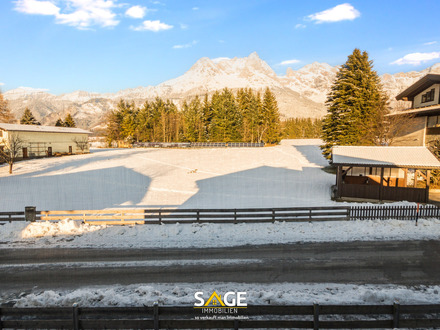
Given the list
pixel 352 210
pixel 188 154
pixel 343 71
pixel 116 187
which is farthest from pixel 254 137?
pixel 352 210

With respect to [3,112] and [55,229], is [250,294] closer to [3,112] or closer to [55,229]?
[55,229]

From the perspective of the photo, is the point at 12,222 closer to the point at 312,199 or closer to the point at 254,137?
the point at 312,199

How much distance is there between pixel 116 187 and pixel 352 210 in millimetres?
27825

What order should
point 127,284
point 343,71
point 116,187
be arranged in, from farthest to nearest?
point 343,71
point 116,187
point 127,284

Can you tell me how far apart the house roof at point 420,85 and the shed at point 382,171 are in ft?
44.5

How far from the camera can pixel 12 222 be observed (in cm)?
1695

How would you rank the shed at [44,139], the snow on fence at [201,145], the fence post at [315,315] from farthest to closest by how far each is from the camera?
the snow on fence at [201,145] → the shed at [44,139] → the fence post at [315,315]

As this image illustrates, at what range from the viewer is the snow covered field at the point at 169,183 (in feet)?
89.1

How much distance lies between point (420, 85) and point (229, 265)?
3792cm

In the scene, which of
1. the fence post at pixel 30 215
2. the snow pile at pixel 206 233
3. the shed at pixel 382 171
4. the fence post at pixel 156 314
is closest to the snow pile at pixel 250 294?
the fence post at pixel 156 314

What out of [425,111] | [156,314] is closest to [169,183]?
[156,314]

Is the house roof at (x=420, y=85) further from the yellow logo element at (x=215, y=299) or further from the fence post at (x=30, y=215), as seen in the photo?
the fence post at (x=30, y=215)

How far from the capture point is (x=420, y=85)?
34.8m

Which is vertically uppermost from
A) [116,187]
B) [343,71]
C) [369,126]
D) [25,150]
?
[343,71]
